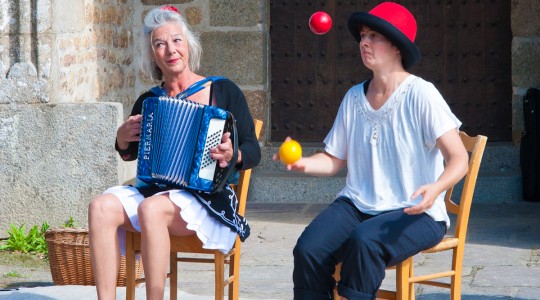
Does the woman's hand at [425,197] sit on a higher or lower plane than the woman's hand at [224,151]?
lower

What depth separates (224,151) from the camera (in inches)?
157

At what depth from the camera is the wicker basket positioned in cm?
518

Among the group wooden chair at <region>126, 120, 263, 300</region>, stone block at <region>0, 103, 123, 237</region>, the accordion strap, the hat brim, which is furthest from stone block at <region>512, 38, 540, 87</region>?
the hat brim

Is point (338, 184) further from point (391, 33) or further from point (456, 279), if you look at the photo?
point (391, 33)

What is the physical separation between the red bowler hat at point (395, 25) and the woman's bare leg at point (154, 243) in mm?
960

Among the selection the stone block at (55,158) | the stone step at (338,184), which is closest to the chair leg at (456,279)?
the stone block at (55,158)

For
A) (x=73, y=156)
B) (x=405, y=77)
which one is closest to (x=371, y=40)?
(x=405, y=77)

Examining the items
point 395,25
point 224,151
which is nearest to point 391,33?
point 395,25

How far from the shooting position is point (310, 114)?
7.97 metres

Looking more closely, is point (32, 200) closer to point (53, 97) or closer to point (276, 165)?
point (53, 97)

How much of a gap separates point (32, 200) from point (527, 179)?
10.5ft

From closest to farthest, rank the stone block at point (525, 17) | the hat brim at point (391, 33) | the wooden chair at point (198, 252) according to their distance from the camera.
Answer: the hat brim at point (391, 33)
the wooden chair at point (198, 252)
the stone block at point (525, 17)

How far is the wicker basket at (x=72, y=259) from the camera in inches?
204

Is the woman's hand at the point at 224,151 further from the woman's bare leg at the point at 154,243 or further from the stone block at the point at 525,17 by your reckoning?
the stone block at the point at 525,17
